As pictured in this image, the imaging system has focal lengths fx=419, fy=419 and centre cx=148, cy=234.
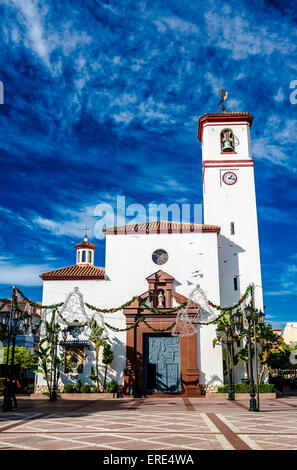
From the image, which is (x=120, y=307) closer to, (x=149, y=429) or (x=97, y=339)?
(x=97, y=339)

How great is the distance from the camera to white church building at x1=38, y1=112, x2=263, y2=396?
23.3m

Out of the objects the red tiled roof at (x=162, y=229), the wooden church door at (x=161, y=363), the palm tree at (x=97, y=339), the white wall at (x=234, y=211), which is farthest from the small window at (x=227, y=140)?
the palm tree at (x=97, y=339)

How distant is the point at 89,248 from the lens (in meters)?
39.7

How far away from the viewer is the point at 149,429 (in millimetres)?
10961

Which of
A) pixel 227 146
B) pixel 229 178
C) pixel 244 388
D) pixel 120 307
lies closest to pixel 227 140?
pixel 227 146

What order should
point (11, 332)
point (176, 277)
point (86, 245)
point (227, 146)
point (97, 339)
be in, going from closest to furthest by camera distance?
1. point (11, 332)
2. point (97, 339)
3. point (176, 277)
4. point (227, 146)
5. point (86, 245)

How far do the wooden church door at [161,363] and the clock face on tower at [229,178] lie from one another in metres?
10.6

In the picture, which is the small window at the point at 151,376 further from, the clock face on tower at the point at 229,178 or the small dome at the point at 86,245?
the small dome at the point at 86,245

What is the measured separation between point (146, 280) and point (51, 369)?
7117 millimetres

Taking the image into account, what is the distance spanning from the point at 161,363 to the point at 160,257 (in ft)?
20.0

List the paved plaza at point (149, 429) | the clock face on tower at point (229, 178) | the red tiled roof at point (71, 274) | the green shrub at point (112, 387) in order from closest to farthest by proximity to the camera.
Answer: the paved plaza at point (149, 429)
the green shrub at point (112, 387)
the red tiled roof at point (71, 274)
the clock face on tower at point (229, 178)

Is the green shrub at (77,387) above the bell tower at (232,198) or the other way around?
the other way around

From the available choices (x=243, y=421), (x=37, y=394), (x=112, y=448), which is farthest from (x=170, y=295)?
(x=112, y=448)

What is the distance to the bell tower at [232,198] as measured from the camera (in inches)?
1006
